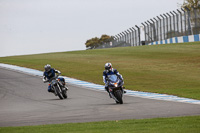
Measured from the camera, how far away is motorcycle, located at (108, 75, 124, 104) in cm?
1728

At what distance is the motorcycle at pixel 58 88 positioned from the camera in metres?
20.6

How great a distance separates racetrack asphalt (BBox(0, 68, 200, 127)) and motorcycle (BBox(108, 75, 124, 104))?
31 cm

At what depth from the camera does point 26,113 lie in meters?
15.3

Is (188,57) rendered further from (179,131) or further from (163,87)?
(179,131)

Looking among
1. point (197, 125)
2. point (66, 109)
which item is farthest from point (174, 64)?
point (197, 125)

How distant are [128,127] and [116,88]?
23.1 feet

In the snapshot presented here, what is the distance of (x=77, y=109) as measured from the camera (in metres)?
15.6

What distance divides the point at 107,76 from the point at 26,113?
3.81 meters

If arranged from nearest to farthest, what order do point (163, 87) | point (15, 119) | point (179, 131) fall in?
point (179, 131) → point (15, 119) → point (163, 87)

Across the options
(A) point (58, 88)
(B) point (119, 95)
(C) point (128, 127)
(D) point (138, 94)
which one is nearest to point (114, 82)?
(B) point (119, 95)

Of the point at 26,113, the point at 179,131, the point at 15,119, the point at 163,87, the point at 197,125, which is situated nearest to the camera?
the point at 179,131

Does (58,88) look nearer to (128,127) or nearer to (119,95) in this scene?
(119,95)

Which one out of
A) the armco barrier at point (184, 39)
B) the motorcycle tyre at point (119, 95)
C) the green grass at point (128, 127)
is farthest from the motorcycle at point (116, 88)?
the armco barrier at point (184, 39)

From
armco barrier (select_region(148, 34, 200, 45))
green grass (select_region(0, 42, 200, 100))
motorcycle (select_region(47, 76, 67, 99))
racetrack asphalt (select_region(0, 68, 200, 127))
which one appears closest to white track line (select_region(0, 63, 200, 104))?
green grass (select_region(0, 42, 200, 100))
